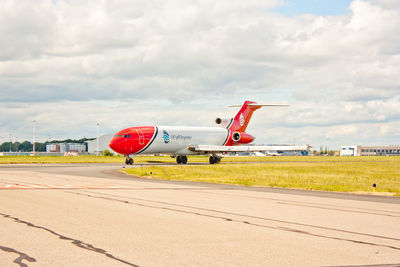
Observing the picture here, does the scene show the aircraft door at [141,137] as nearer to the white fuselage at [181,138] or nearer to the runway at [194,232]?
the white fuselage at [181,138]

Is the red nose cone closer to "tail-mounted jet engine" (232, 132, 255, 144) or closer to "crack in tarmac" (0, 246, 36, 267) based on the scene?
"tail-mounted jet engine" (232, 132, 255, 144)

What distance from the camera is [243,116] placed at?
68.0 m

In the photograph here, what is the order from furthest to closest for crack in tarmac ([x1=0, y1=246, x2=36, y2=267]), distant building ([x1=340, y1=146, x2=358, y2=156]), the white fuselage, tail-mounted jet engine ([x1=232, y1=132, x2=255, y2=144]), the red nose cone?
distant building ([x1=340, y1=146, x2=358, y2=156])
tail-mounted jet engine ([x1=232, y1=132, x2=255, y2=144])
the white fuselage
the red nose cone
crack in tarmac ([x1=0, y1=246, x2=36, y2=267])

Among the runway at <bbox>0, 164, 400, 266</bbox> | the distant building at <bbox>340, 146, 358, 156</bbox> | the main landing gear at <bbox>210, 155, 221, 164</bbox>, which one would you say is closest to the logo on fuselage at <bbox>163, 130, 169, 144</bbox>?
the main landing gear at <bbox>210, 155, 221, 164</bbox>

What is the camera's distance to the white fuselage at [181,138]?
57062 millimetres

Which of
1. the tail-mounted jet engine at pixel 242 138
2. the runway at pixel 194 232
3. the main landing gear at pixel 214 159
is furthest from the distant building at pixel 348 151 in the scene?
the runway at pixel 194 232

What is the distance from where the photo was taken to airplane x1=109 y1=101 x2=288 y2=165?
55.0 meters

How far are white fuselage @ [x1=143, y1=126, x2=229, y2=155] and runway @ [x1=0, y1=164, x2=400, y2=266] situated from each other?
38.4 metres

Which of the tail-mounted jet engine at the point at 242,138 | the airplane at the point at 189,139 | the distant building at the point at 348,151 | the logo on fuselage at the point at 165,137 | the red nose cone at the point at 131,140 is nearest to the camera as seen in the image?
the red nose cone at the point at 131,140

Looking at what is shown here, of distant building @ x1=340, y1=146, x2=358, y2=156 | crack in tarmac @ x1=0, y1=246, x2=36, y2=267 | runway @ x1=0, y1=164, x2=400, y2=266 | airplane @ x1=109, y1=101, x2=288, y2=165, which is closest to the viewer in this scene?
crack in tarmac @ x1=0, y1=246, x2=36, y2=267

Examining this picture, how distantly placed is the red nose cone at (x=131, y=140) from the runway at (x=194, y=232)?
119ft

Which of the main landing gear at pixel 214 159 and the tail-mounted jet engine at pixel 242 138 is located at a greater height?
the tail-mounted jet engine at pixel 242 138

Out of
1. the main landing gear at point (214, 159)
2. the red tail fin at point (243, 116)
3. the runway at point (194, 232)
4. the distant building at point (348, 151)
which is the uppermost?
the red tail fin at point (243, 116)

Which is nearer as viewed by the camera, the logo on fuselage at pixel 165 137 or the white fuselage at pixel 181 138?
the white fuselage at pixel 181 138
